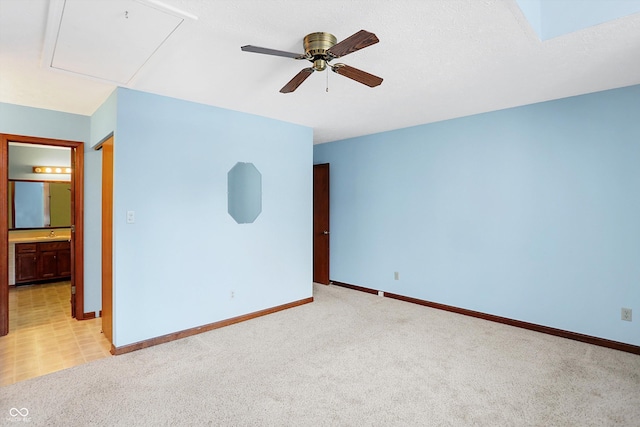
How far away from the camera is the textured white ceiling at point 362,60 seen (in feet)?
6.04

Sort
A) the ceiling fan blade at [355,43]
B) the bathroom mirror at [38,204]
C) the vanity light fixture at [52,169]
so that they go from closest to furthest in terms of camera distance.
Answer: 1. the ceiling fan blade at [355,43]
2. the bathroom mirror at [38,204]
3. the vanity light fixture at [52,169]

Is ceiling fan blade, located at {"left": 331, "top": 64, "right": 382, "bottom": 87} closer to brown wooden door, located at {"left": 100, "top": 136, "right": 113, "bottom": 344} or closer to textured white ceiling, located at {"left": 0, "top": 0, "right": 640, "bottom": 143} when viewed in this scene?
textured white ceiling, located at {"left": 0, "top": 0, "right": 640, "bottom": 143}

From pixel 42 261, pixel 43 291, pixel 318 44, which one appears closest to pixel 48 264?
pixel 42 261

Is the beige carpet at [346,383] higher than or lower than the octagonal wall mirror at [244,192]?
lower

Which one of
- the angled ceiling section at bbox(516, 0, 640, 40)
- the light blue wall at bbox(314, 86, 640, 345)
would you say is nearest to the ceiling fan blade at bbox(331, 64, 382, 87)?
the angled ceiling section at bbox(516, 0, 640, 40)

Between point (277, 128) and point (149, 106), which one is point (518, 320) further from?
point (149, 106)

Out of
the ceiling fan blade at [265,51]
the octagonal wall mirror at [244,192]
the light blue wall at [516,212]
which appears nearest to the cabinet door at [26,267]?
the octagonal wall mirror at [244,192]

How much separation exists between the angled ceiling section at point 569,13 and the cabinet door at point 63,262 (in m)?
6.70

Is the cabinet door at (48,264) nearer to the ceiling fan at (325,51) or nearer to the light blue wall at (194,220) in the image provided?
the light blue wall at (194,220)

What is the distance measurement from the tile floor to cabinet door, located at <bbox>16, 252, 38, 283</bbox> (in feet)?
2.41

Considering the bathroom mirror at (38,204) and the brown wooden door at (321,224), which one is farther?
the brown wooden door at (321,224)

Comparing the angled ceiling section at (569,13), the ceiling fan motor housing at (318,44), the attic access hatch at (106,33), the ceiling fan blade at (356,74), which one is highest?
the angled ceiling section at (569,13)

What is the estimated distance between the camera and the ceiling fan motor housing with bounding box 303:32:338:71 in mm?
2014

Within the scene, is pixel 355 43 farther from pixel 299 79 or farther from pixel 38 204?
pixel 38 204
